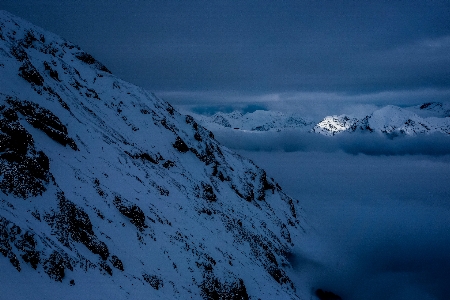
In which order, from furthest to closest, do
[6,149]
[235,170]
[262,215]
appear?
[235,170] < [262,215] < [6,149]

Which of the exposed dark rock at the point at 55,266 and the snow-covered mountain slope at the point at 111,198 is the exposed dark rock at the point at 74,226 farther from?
the exposed dark rock at the point at 55,266

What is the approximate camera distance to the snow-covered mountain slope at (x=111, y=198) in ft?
63.6

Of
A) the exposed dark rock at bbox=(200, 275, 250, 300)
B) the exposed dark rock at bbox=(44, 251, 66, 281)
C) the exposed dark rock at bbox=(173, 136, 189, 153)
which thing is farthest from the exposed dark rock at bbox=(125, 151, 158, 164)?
the exposed dark rock at bbox=(44, 251, 66, 281)

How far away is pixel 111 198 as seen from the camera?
1216 inches

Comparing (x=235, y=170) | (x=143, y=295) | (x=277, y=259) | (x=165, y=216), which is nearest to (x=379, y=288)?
(x=277, y=259)

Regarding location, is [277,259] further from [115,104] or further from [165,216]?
[115,104]

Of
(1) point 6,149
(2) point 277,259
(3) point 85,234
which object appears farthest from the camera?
(2) point 277,259

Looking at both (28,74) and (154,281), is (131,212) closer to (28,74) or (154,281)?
(154,281)

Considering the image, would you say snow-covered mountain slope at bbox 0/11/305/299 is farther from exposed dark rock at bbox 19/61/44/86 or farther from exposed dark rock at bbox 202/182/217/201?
exposed dark rock at bbox 202/182/217/201

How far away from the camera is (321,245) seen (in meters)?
84.0

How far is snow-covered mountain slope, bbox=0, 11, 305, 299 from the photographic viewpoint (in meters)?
19.4

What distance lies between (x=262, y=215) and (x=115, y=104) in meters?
42.8

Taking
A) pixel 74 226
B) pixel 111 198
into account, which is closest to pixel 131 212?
pixel 111 198

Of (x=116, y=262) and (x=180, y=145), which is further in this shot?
(x=180, y=145)
